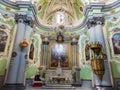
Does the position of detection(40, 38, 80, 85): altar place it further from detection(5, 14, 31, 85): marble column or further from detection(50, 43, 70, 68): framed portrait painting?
detection(5, 14, 31, 85): marble column

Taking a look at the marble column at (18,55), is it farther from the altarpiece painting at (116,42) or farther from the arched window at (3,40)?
the altarpiece painting at (116,42)

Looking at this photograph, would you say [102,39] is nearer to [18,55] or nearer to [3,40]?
[18,55]

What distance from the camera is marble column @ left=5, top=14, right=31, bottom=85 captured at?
8102mm

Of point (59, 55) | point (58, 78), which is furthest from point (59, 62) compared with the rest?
point (58, 78)

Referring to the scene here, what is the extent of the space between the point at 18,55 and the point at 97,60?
4606 millimetres

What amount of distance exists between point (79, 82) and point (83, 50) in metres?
2.62

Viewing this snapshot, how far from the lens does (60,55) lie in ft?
37.8

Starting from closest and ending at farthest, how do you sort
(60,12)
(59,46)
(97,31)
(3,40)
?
(3,40), (97,31), (59,46), (60,12)

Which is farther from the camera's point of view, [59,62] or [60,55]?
[60,55]

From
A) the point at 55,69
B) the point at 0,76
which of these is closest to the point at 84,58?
the point at 55,69

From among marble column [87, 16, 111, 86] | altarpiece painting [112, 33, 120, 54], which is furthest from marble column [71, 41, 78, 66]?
altarpiece painting [112, 33, 120, 54]

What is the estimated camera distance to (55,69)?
35.6 feet

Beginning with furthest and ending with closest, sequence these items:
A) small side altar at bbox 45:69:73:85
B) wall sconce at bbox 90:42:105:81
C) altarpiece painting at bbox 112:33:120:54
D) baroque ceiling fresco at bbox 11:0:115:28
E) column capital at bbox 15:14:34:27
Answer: baroque ceiling fresco at bbox 11:0:115:28
small side altar at bbox 45:69:73:85
column capital at bbox 15:14:34:27
altarpiece painting at bbox 112:33:120:54
wall sconce at bbox 90:42:105:81

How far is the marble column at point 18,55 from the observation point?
810 centimetres
